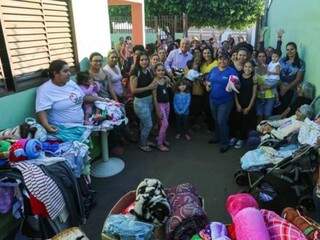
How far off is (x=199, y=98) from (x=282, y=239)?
4.29 meters

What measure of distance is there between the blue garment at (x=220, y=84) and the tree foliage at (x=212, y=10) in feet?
26.9

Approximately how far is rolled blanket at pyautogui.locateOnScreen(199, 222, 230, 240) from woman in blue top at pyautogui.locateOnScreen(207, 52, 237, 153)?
3.31 m

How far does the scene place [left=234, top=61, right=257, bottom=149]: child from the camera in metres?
4.84

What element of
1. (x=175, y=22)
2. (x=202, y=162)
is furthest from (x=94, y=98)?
(x=175, y=22)

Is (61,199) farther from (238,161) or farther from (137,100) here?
(238,161)

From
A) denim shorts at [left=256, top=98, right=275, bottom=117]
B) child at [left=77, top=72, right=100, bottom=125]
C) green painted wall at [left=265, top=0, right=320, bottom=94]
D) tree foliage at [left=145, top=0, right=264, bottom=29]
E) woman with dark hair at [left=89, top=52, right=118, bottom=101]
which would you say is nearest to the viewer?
child at [left=77, top=72, right=100, bottom=125]

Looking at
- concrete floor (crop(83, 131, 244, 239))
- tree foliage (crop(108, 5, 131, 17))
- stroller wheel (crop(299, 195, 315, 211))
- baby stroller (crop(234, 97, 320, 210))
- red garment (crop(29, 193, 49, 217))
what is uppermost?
tree foliage (crop(108, 5, 131, 17))

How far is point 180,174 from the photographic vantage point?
14.2 ft

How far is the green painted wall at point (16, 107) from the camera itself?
10.3 ft

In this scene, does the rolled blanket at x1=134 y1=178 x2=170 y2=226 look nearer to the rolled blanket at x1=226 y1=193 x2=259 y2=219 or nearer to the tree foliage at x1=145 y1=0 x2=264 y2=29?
the rolled blanket at x1=226 y1=193 x2=259 y2=219

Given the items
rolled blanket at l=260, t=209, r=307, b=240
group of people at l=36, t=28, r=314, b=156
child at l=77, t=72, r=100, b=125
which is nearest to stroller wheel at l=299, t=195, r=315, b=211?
rolled blanket at l=260, t=209, r=307, b=240

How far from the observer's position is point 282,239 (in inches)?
59.1

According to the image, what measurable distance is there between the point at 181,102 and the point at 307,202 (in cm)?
268

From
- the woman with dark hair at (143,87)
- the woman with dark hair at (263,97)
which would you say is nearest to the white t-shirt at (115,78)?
the woman with dark hair at (143,87)
